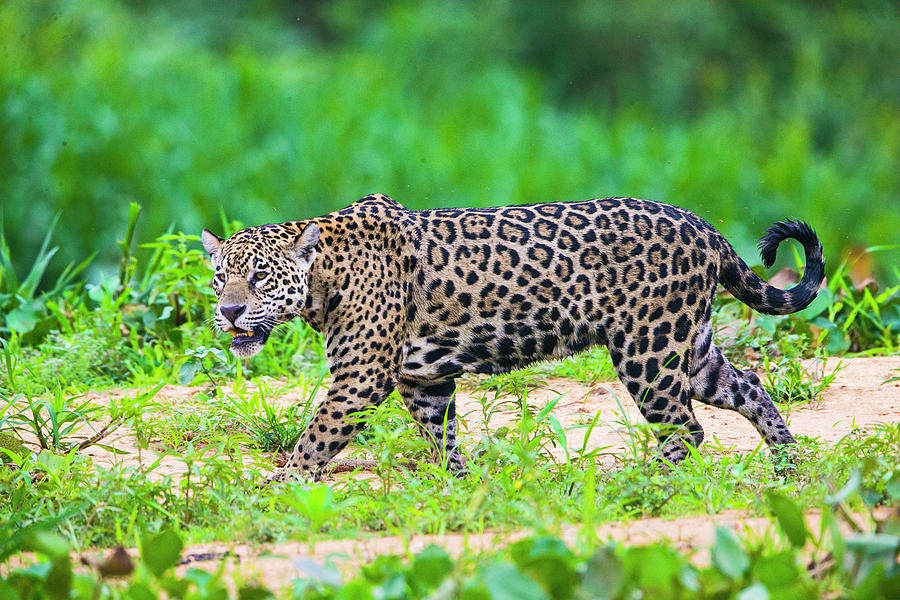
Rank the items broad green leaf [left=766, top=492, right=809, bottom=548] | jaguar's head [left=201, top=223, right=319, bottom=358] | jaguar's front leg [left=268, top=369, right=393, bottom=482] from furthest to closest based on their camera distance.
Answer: jaguar's head [left=201, top=223, right=319, bottom=358], jaguar's front leg [left=268, top=369, right=393, bottom=482], broad green leaf [left=766, top=492, right=809, bottom=548]

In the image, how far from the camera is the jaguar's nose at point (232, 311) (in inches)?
217

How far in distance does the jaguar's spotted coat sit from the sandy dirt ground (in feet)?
0.97

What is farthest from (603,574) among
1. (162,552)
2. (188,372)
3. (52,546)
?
(188,372)

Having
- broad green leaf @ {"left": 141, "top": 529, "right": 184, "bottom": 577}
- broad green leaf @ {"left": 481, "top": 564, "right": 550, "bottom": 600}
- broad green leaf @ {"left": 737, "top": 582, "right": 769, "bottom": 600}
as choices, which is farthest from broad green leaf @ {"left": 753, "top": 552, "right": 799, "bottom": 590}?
broad green leaf @ {"left": 141, "top": 529, "right": 184, "bottom": 577}

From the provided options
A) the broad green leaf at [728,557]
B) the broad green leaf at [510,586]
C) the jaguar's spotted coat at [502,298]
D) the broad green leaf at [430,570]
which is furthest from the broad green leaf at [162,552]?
the jaguar's spotted coat at [502,298]

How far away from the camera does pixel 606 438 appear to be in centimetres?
623

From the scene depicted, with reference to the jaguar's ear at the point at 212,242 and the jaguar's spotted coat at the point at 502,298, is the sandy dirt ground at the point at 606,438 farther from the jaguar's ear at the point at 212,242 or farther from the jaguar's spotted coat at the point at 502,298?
the jaguar's ear at the point at 212,242

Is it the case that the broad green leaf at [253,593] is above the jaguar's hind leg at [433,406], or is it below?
above

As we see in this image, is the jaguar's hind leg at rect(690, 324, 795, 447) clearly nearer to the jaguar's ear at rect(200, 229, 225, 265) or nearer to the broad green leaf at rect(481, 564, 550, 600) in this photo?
the jaguar's ear at rect(200, 229, 225, 265)

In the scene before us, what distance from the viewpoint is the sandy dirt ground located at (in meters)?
3.93

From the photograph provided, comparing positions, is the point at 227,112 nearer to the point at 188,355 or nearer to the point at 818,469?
the point at 188,355

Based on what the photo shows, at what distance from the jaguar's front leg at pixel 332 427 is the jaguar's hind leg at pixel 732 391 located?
5.34 ft

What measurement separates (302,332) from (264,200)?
527cm

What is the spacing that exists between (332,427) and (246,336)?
0.64 m
